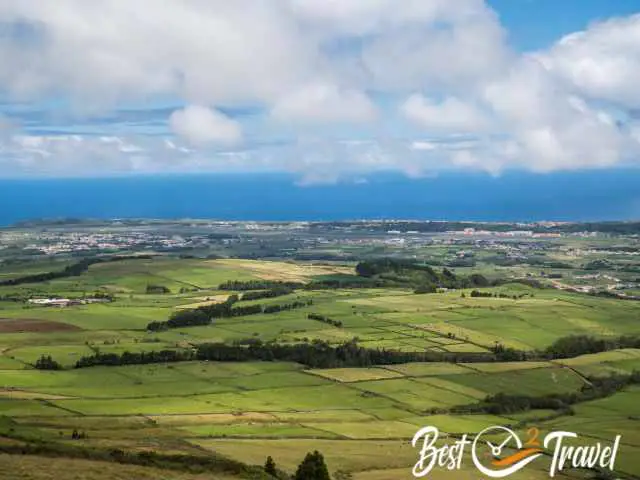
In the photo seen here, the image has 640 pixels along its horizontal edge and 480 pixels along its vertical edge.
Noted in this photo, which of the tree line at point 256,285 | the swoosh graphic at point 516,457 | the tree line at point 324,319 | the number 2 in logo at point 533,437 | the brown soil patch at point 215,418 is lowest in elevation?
the number 2 in logo at point 533,437

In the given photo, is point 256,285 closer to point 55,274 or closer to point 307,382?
point 55,274

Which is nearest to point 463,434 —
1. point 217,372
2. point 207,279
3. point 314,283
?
point 217,372

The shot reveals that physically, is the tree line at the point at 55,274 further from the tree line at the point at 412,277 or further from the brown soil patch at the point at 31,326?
the tree line at the point at 412,277

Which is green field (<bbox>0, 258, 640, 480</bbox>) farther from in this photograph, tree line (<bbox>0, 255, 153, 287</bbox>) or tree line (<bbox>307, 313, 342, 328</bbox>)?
tree line (<bbox>0, 255, 153, 287</bbox>)

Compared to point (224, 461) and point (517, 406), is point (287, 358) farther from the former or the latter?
point (224, 461)

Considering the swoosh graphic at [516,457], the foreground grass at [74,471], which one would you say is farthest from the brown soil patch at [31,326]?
the swoosh graphic at [516,457]

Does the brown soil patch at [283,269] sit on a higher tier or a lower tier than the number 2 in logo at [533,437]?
higher

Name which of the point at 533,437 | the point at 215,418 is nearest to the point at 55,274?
the point at 215,418

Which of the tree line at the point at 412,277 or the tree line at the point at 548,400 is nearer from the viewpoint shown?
the tree line at the point at 548,400
